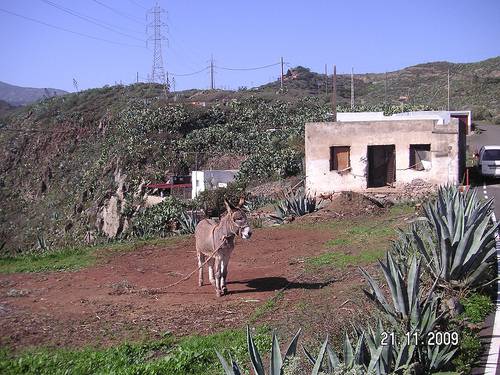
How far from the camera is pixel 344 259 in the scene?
15164 millimetres

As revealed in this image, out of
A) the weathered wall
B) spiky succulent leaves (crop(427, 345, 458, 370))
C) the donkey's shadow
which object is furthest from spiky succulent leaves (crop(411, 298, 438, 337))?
the weathered wall

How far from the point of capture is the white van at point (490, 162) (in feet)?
101

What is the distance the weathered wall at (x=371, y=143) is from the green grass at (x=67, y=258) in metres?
9.61

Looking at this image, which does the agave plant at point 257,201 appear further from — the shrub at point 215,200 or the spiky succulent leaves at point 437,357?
the spiky succulent leaves at point 437,357

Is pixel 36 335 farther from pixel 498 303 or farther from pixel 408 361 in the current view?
pixel 498 303

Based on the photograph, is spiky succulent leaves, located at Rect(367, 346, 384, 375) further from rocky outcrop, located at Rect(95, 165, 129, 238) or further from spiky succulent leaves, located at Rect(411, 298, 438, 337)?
rocky outcrop, located at Rect(95, 165, 129, 238)

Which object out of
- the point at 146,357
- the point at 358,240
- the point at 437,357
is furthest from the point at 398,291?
the point at 358,240

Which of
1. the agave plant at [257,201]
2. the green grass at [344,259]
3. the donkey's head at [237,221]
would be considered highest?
the donkey's head at [237,221]

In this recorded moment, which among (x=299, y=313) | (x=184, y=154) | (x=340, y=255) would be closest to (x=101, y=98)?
(x=184, y=154)

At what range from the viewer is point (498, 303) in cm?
1006

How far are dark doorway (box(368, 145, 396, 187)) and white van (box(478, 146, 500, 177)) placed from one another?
18.6 ft

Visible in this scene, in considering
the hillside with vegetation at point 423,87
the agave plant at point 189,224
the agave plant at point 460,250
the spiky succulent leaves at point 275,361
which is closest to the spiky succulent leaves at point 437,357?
the spiky succulent leaves at point 275,361

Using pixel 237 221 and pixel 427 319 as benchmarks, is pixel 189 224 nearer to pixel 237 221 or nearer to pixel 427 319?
pixel 237 221

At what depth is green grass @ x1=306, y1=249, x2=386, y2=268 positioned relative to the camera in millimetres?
14547
